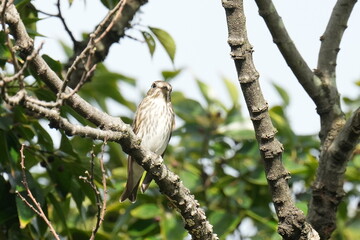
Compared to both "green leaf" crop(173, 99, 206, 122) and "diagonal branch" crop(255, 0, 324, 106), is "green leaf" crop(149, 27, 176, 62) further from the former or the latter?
"green leaf" crop(173, 99, 206, 122)

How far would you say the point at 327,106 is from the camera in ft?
14.8

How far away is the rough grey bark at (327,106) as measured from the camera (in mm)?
4156

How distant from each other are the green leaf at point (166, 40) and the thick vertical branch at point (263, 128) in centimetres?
134

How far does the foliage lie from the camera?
442 centimetres

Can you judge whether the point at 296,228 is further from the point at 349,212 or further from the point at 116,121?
the point at 349,212

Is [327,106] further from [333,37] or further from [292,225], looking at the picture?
[292,225]

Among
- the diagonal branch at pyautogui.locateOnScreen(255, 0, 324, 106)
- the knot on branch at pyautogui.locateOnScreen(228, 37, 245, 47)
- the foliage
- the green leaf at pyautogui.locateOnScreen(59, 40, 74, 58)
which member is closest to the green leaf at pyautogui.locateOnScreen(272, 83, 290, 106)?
the foliage

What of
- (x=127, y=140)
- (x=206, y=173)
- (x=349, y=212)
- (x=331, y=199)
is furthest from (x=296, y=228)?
(x=349, y=212)

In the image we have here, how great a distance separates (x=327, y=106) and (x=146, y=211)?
1490 mm

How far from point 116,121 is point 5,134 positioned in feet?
3.94

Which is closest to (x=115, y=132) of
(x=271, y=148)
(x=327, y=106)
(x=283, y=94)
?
(x=271, y=148)

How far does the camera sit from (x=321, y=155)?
14.0 ft

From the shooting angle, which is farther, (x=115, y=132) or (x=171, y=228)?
(x=171, y=228)

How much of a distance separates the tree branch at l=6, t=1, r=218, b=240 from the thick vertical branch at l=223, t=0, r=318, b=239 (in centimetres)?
38
